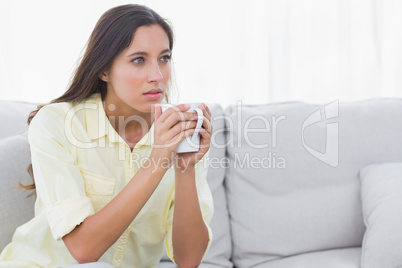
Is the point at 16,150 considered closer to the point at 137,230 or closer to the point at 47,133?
the point at 47,133

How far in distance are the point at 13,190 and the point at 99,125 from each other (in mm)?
391

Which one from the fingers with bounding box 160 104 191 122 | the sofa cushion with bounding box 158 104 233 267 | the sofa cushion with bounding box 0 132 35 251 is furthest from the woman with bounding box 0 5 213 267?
the sofa cushion with bounding box 158 104 233 267

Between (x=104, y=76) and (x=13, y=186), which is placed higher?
(x=104, y=76)

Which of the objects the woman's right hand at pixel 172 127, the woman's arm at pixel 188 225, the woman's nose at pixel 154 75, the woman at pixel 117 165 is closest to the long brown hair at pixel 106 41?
the woman at pixel 117 165

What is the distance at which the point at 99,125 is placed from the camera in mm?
1405

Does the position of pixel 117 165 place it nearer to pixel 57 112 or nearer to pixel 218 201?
pixel 57 112

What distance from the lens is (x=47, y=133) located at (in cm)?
127

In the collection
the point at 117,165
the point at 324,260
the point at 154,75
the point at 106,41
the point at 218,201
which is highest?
the point at 106,41

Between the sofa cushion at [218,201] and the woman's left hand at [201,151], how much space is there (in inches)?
21.1

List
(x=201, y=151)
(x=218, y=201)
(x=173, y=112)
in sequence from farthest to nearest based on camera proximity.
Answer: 1. (x=218, y=201)
2. (x=201, y=151)
3. (x=173, y=112)

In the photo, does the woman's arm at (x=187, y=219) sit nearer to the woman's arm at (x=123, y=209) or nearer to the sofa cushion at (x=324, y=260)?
the woman's arm at (x=123, y=209)

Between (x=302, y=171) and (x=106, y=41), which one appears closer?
(x=106, y=41)

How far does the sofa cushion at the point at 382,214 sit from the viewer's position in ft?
4.77

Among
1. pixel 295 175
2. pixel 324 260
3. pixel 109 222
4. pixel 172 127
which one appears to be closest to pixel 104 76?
pixel 172 127
